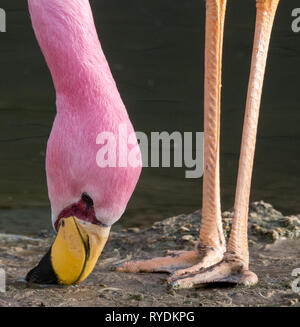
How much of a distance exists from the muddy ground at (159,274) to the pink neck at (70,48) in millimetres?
789

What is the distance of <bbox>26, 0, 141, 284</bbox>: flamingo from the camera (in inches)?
110

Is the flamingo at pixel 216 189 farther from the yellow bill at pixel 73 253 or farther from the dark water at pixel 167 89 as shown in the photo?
the dark water at pixel 167 89

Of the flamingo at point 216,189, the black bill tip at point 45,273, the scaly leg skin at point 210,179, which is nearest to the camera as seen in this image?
the black bill tip at point 45,273

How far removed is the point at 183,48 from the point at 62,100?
145 inches

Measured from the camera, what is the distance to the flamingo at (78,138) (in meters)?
2.79

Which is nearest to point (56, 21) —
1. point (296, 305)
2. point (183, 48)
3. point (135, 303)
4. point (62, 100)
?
point (62, 100)

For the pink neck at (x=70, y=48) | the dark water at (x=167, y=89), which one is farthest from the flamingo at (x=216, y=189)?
the dark water at (x=167, y=89)

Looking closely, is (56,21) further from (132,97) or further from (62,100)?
(132,97)

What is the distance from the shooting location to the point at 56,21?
9.73 ft

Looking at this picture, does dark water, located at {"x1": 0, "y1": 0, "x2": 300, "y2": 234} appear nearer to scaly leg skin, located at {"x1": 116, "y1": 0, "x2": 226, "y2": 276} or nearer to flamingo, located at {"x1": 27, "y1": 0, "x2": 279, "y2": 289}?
scaly leg skin, located at {"x1": 116, "y1": 0, "x2": 226, "y2": 276}

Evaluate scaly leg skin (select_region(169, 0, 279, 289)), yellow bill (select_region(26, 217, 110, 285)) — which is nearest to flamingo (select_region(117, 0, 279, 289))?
scaly leg skin (select_region(169, 0, 279, 289))

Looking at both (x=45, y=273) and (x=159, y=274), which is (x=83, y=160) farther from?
(x=159, y=274)

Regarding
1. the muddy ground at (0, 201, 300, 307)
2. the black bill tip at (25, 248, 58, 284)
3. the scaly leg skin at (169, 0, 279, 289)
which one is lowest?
the muddy ground at (0, 201, 300, 307)

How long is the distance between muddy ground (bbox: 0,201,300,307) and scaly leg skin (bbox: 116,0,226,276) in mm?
91
